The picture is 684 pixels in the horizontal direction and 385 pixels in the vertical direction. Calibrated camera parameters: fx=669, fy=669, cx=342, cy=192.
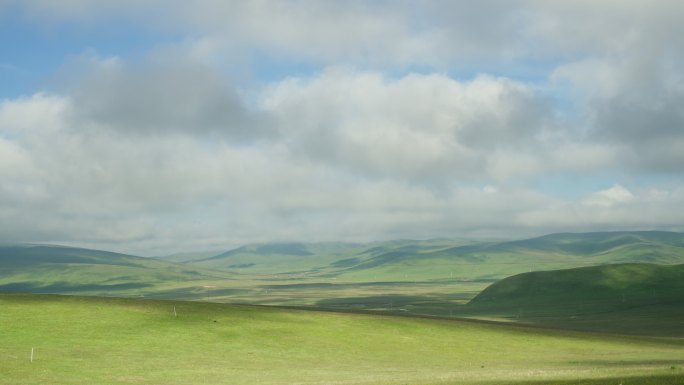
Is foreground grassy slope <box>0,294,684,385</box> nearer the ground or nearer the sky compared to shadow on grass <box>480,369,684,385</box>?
nearer the ground

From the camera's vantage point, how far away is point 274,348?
76.3 m

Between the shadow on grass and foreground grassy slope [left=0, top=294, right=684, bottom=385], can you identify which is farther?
foreground grassy slope [left=0, top=294, right=684, bottom=385]

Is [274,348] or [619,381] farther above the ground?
[619,381]

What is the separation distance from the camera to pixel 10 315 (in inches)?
3159

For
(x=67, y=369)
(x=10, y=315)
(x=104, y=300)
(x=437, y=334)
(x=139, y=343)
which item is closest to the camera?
(x=67, y=369)

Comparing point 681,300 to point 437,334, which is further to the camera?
point 681,300

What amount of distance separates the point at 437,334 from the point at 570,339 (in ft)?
61.5

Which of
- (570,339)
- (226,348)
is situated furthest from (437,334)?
(226,348)

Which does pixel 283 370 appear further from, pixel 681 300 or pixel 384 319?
pixel 681 300

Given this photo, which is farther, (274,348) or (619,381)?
(274,348)

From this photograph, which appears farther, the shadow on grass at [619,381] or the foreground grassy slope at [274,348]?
the foreground grassy slope at [274,348]

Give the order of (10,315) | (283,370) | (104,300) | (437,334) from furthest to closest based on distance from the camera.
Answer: (104,300) → (437,334) → (10,315) → (283,370)

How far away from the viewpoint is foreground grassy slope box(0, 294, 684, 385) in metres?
54.1

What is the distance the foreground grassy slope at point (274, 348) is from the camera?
2128 inches
